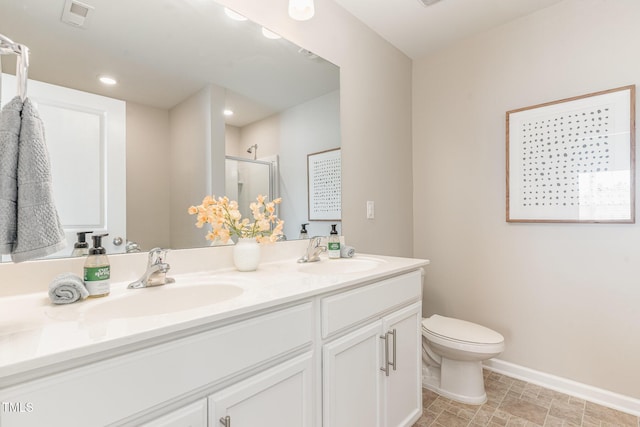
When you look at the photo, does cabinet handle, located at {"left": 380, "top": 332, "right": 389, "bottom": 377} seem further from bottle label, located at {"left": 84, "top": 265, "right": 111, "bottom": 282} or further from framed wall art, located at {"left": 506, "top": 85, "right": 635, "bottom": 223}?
framed wall art, located at {"left": 506, "top": 85, "right": 635, "bottom": 223}

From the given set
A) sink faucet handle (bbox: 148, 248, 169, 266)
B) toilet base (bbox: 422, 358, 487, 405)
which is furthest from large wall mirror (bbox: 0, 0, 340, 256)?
toilet base (bbox: 422, 358, 487, 405)

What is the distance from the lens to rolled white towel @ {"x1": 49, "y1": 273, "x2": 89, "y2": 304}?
83 cm

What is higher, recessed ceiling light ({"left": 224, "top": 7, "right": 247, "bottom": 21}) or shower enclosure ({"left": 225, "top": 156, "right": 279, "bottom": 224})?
recessed ceiling light ({"left": 224, "top": 7, "right": 247, "bottom": 21})

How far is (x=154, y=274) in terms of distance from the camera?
3.45ft

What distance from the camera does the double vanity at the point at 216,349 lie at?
571 millimetres

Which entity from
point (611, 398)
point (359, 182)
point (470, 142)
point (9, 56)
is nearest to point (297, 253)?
point (359, 182)

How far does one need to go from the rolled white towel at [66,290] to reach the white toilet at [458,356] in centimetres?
174

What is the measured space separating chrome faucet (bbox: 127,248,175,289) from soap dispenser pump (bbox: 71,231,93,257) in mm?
181

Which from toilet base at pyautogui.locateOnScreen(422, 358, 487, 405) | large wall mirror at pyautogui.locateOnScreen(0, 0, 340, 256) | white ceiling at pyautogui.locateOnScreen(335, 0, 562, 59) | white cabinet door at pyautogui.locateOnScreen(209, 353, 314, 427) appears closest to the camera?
white cabinet door at pyautogui.locateOnScreen(209, 353, 314, 427)

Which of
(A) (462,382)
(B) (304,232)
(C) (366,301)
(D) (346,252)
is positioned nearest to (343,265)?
(D) (346,252)

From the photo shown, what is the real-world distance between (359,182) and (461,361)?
123 cm

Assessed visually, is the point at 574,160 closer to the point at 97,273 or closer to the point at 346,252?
the point at 346,252

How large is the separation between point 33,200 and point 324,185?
1.38 m

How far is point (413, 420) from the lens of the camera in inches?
60.9
